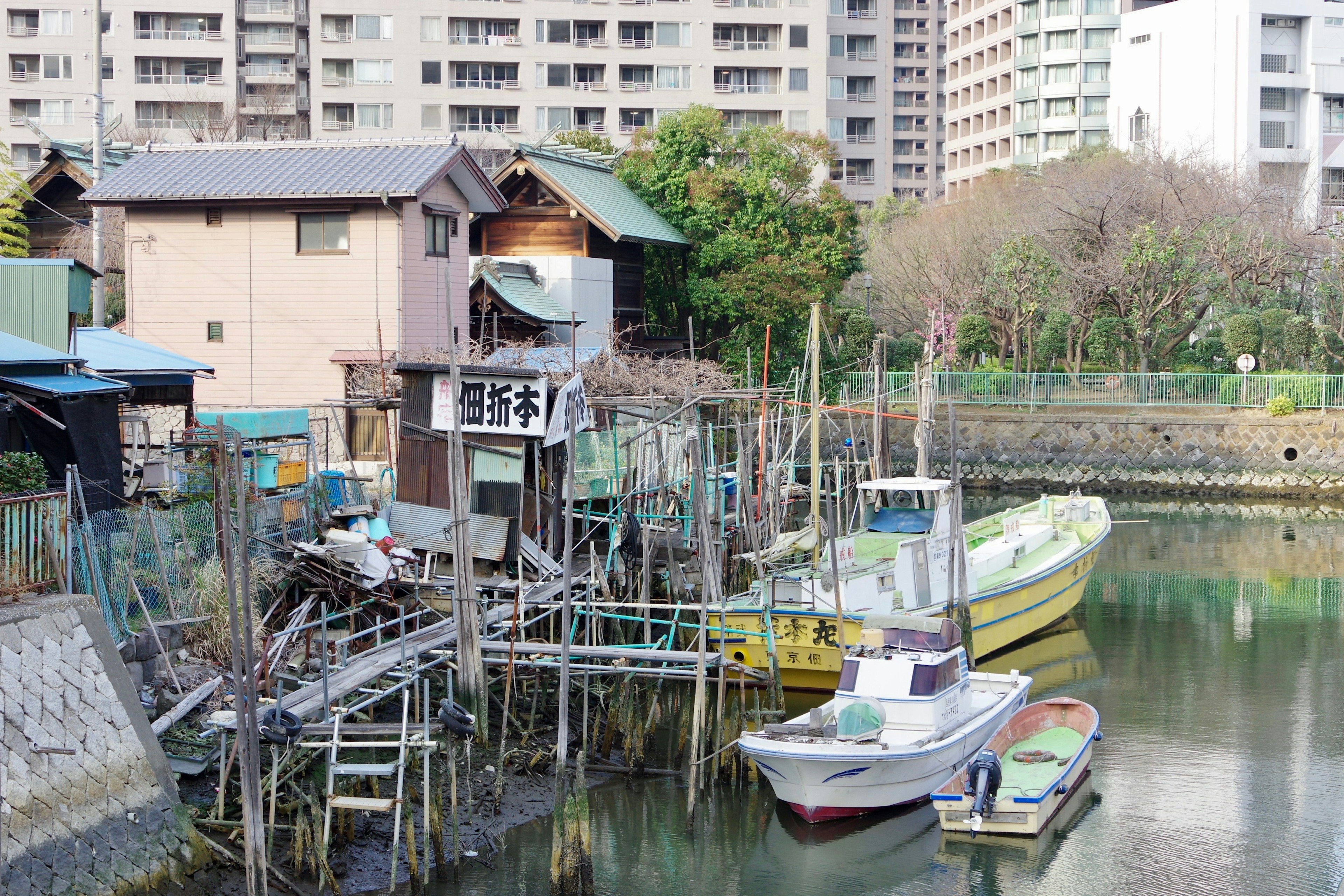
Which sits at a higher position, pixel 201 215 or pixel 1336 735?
pixel 201 215

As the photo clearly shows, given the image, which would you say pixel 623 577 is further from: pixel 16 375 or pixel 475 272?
pixel 475 272

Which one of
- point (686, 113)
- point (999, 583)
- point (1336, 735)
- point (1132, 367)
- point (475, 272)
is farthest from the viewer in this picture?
point (1132, 367)

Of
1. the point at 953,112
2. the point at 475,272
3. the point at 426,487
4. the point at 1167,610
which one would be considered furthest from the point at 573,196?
the point at 953,112

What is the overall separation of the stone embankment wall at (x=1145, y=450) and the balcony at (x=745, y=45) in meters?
27.3

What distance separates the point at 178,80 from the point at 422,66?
12423mm

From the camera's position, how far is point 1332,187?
63.7m

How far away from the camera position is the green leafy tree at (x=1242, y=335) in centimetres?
4378

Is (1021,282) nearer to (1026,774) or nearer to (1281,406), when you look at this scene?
(1281,406)

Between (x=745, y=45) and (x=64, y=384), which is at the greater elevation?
(x=745, y=45)

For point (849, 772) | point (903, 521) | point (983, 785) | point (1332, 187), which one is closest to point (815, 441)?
point (903, 521)

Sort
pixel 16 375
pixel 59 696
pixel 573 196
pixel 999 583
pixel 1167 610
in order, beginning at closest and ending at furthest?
pixel 59 696, pixel 16 375, pixel 999 583, pixel 1167 610, pixel 573 196

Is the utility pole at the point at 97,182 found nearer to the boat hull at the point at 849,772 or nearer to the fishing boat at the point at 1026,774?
the boat hull at the point at 849,772

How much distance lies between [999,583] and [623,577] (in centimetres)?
703

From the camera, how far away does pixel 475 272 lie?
31672 millimetres
